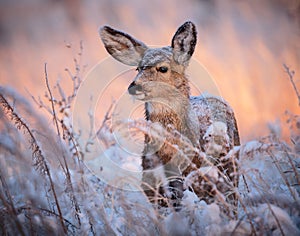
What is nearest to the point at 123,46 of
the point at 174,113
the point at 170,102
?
the point at 170,102

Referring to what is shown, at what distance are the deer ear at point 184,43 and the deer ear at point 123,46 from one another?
45 cm

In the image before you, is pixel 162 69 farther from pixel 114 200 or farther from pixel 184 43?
pixel 114 200

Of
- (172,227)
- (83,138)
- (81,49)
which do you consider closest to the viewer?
(172,227)

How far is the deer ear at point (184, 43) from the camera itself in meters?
3.76

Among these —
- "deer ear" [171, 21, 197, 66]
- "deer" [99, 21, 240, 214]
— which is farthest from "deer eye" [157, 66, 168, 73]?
"deer ear" [171, 21, 197, 66]

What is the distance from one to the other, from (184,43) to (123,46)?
31.2 inches

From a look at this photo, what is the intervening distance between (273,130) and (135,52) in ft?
7.66

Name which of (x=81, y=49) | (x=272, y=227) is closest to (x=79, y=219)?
(x=272, y=227)

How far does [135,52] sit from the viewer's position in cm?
414

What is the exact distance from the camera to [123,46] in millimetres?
4145

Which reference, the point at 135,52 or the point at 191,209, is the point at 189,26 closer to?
the point at 135,52

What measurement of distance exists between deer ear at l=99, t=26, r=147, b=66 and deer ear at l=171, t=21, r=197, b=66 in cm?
45

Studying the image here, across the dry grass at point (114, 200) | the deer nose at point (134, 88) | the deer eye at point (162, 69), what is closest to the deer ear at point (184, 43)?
the deer eye at point (162, 69)

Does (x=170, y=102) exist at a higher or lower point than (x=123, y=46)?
lower
